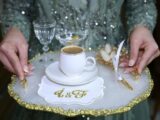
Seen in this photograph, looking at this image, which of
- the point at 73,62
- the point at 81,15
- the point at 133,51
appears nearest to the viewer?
the point at 73,62

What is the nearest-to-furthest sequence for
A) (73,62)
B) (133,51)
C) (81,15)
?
(73,62) → (133,51) → (81,15)

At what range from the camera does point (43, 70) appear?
991 millimetres

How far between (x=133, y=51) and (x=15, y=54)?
1.05ft

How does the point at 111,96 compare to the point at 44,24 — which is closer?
the point at 111,96

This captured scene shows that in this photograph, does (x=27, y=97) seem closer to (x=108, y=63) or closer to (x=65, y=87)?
(x=65, y=87)

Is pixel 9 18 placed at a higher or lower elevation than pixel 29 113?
higher

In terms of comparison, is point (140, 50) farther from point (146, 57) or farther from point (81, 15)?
point (81, 15)

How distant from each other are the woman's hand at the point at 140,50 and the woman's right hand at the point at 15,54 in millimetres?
264

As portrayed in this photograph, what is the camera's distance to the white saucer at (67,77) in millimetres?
893

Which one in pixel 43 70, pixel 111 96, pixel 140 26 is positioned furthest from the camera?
pixel 140 26

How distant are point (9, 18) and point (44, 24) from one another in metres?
0.11

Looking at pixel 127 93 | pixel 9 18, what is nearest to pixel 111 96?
pixel 127 93

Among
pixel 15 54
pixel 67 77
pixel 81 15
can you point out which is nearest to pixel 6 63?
pixel 15 54

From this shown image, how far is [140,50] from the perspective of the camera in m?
1.03
